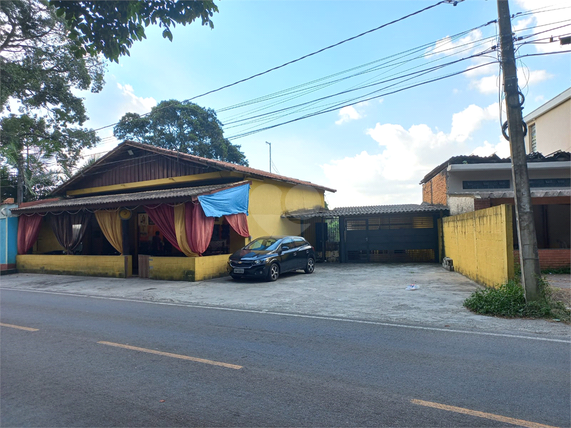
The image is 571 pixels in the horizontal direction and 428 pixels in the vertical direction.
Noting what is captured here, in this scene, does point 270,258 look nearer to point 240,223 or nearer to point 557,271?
point 240,223

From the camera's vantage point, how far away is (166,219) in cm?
1385

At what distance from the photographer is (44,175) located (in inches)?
1106

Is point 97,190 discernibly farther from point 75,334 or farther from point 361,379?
point 361,379

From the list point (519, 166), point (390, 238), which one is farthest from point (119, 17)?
point (390, 238)

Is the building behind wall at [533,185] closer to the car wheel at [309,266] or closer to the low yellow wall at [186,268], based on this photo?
the car wheel at [309,266]

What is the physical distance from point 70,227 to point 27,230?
2867mm

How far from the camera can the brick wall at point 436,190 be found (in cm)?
1800

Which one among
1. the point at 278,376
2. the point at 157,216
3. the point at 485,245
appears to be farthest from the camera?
the point at 157,216

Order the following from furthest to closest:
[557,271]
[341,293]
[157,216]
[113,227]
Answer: [113,227], [157,216], [557,271], [341,293]

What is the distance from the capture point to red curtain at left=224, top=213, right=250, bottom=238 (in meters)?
14.8

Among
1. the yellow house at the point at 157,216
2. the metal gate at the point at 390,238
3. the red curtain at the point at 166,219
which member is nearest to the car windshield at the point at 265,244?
the yellow house at the point at 157,216

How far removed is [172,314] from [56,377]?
146 inches

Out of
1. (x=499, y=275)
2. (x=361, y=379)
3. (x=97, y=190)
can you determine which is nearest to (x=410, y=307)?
(x=499, y=275)

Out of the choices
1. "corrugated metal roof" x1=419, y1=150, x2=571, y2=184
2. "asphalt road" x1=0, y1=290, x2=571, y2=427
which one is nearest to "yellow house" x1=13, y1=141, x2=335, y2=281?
"asphalt road" x1=0, y1=290, x2=571, y2=427
